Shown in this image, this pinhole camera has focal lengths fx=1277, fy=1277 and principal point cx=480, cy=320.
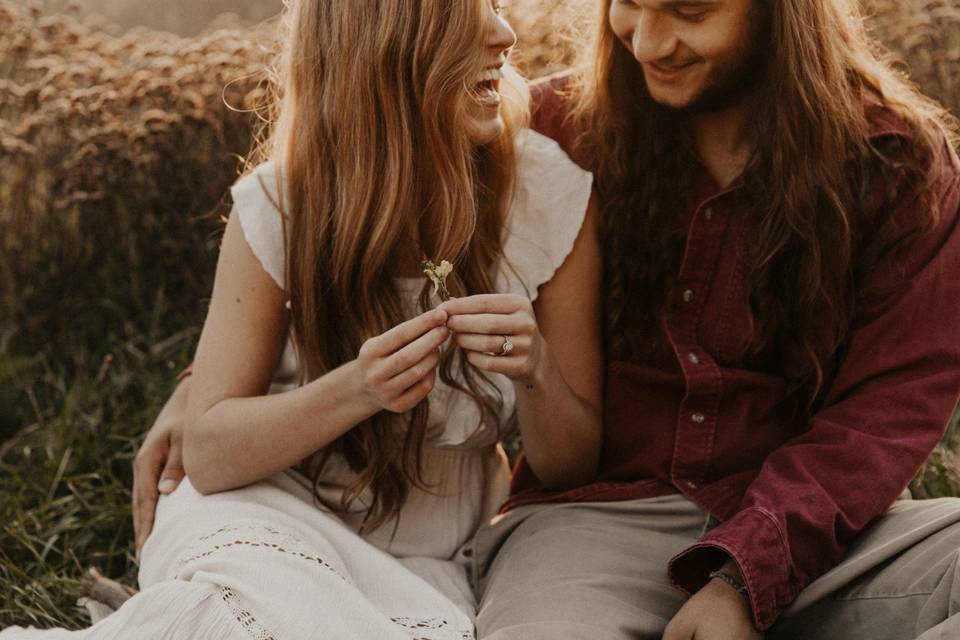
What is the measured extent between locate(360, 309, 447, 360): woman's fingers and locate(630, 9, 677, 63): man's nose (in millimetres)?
640

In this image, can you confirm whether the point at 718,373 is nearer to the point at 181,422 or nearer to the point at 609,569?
the point at 609,569

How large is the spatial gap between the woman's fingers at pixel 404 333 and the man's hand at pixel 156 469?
712 millimetres

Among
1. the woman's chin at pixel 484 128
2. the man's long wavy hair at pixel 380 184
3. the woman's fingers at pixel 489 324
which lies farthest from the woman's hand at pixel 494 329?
the woman's chin at pixel 484 128

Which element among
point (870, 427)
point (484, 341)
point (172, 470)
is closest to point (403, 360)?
point (484, 341)

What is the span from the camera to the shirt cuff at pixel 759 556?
86.5 inches

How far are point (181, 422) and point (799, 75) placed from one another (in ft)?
4.75

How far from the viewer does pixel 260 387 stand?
2512 mm

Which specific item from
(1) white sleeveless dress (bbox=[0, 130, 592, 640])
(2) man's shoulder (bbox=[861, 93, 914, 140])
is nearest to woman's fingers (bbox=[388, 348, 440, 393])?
(1) white sleeveless dress (bbox=[0, 130, 592, 640])

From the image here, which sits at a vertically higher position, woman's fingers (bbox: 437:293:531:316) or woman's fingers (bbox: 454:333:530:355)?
woman's fingers (bbox: 437:293:531:316)

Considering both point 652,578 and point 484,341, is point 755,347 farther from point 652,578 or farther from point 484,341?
point 484,341

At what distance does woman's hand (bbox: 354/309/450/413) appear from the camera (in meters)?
2.15

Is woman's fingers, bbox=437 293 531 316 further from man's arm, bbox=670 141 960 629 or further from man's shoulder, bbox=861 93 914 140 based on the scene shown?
man's shoulder, bbox=861 93 914 140

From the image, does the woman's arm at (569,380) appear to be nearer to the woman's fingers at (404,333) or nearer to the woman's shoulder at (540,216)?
the woman's shoulder at (540,216)

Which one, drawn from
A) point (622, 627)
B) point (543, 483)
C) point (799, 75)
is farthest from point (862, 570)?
point (799, 75)
